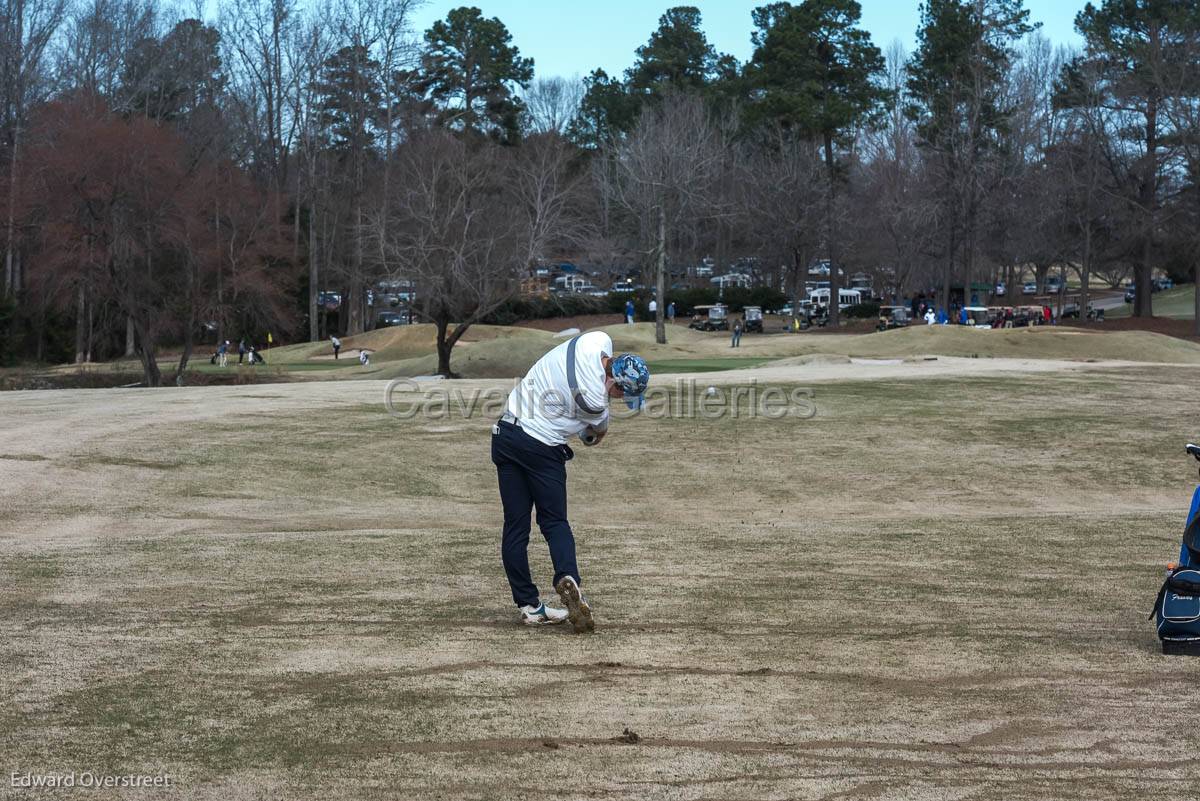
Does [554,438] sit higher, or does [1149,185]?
[1149,185]

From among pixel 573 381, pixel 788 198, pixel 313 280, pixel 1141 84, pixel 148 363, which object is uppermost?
pixel 1141 84

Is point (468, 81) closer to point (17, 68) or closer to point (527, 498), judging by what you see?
point (17, 68)

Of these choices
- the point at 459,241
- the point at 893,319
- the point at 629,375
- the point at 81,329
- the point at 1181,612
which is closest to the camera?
the point at 1181,612

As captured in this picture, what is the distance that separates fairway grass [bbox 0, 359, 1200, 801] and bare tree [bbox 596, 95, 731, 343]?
44995mm

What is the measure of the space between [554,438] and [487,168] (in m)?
54.1

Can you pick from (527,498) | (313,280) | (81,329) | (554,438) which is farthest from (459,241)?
(554,438)

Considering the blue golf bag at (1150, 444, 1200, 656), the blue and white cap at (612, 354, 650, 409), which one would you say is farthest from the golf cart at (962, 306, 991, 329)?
the blue and white cap at (612, 354, 650, 409)

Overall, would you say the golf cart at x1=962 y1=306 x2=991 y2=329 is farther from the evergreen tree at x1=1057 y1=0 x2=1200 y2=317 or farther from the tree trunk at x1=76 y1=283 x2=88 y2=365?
the tree trunk at x1=76 y1=283 x2=88 y2=365

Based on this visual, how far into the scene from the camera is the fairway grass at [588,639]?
556 centimetres

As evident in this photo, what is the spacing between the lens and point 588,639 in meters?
8.02

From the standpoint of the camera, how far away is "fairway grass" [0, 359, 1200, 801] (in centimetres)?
556

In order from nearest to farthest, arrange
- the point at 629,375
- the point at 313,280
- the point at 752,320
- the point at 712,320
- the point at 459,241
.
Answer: the point at 629,375 < the point at 459,241 < the point at 313,280 < the point at 752,320 < the point at 712,320

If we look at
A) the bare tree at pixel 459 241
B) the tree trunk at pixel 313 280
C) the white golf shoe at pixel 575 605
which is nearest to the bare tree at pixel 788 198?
the tree trunk at pixel 313 280

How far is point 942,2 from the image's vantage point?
270 ft
